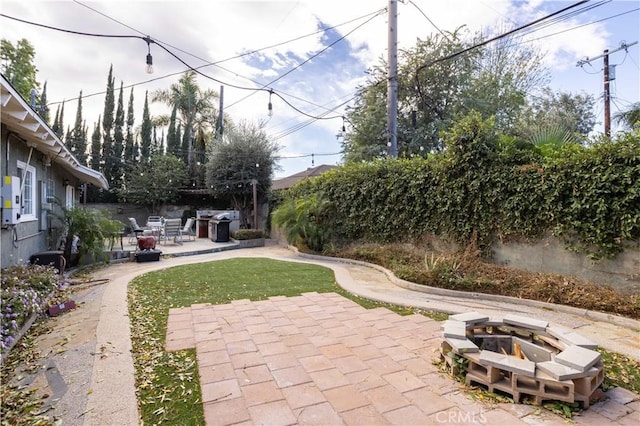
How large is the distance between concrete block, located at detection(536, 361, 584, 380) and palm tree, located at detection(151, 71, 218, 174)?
24451 mm

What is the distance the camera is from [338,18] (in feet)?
32.1

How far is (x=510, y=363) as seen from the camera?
7.97 feet

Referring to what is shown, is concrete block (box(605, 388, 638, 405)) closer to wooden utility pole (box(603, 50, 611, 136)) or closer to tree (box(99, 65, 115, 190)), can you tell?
wooden utility pole (box(603, 50, 611, 136))

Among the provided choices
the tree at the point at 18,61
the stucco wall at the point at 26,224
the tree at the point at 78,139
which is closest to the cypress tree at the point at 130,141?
the tree at the point at 78,139

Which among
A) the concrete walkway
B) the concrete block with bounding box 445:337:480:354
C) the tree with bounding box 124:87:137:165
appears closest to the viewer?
the concrete walkway

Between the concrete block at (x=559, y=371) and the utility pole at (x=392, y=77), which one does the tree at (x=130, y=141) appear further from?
the concrete block at (x=559, y=371)

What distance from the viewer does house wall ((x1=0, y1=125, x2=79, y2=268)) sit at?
5234mm

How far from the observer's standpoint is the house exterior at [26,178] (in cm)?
467

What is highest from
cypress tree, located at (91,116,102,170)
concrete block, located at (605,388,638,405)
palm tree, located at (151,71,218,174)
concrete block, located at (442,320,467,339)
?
palm tree, located at (151,71,218,174)

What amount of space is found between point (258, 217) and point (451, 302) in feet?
40.3

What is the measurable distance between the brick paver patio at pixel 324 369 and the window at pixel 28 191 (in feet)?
14.5

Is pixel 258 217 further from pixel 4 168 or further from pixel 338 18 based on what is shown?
pixel 4 168

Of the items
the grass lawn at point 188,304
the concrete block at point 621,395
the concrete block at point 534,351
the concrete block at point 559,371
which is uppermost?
the concrete block at point 559,371

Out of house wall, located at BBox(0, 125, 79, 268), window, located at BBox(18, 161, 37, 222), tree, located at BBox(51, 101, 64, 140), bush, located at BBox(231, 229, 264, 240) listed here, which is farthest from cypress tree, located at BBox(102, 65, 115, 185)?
window, located at BBox(18, 161, 37, 222)
